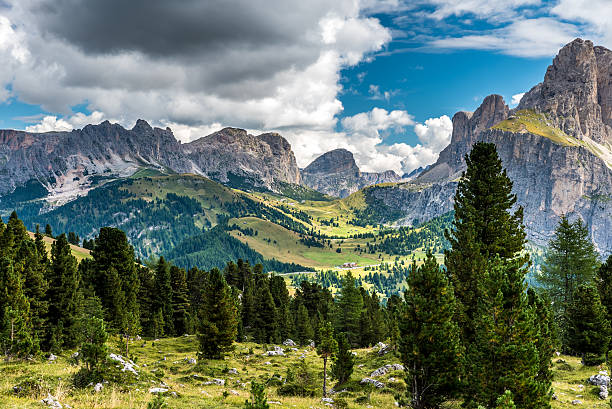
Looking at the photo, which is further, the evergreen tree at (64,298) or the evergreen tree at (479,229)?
the evergreen tree at (64,298)

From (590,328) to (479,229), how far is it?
1846 cm

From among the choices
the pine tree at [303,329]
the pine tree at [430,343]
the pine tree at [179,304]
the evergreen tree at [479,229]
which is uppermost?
the evergreen tree at [479,229]

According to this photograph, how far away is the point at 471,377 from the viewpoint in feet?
70.4

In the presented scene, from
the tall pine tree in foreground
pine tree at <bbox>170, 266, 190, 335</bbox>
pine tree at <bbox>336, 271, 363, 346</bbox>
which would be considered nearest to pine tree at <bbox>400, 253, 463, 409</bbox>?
the tall pine tree in foreground

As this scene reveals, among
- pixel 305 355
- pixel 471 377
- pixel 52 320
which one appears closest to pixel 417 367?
pixel 471 377

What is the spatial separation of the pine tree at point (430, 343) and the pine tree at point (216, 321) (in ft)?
99.7

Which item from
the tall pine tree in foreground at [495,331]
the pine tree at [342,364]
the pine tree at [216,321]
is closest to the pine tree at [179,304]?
the pine tree at [216,321]

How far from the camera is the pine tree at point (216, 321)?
49094 millimetres

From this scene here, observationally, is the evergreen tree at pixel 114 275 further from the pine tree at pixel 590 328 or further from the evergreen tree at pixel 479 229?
the pine tree at pixel 590 328

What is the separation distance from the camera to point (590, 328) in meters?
39.4

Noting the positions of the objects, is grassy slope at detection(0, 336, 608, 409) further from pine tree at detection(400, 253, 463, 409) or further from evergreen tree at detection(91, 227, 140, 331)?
evergreen tree at detection(91, 227, 140, 331)

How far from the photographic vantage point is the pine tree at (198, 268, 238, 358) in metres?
49.1

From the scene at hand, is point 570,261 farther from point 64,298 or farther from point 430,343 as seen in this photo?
point 64,298

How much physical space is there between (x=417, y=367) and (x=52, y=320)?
4378 cm
